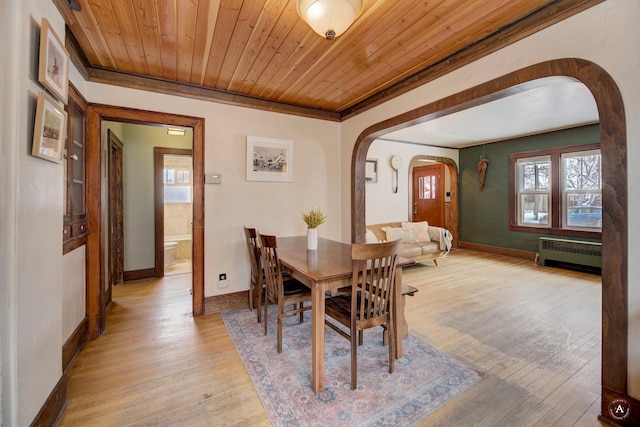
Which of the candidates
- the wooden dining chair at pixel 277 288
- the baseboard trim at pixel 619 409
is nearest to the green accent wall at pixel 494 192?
the baseboard trim at pixel 619 409

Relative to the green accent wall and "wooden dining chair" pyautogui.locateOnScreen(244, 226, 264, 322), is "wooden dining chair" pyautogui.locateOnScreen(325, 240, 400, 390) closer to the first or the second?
"wooden dining chair" pyautogui.locateOnScreen(244, 226, 264, 322)

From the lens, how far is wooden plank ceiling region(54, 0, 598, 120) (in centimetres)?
174

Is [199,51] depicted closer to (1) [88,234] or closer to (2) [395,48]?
(2) [395,48]

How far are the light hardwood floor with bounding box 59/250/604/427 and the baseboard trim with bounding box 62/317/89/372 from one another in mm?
69

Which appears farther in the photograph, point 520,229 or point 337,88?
point 520,229

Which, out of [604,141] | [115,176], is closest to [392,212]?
[604,141]

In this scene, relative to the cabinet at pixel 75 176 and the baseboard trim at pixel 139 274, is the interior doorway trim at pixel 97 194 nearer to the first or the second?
the cabinet at pixel 75 176

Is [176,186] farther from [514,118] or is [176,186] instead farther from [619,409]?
[619,409]

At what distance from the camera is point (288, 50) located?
2.24 metres

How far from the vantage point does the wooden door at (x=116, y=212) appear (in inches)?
136

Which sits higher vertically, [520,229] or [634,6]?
[634,6]

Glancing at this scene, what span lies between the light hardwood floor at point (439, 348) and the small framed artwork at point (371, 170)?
2.48 m

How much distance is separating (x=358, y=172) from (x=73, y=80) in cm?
287

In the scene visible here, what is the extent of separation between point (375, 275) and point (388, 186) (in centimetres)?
A: 405
